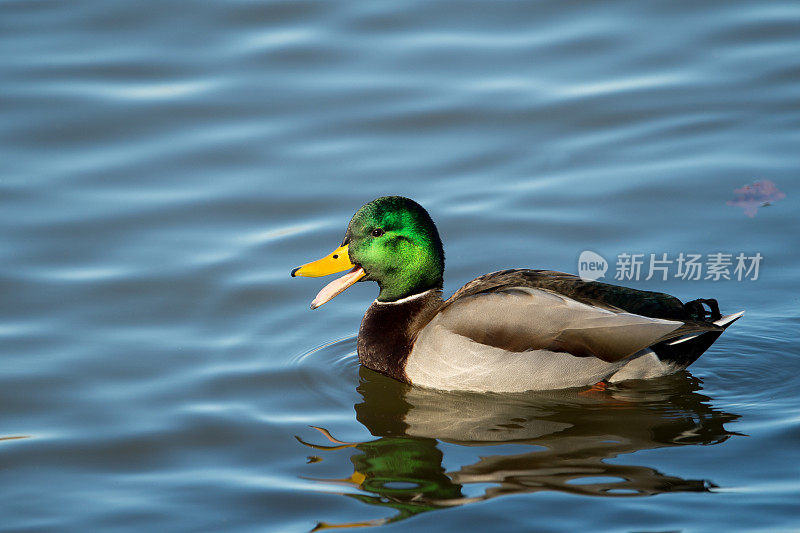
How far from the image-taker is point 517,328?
21.8 feet

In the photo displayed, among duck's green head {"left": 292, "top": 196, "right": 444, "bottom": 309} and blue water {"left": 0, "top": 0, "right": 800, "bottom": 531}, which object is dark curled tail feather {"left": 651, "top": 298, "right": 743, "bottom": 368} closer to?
blue water {"left": 0, "top": 0, "right": 800, "bottom": 531}

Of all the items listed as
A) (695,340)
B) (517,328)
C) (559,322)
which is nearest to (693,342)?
(695,340)

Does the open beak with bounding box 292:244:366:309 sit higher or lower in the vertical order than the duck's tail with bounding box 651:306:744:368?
higher

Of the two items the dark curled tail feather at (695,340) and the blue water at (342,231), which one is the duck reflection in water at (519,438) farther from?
the dark curled tail feather at (695,340)

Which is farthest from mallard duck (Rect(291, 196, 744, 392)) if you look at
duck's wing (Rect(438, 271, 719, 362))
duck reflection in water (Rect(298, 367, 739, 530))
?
duck reflection in water (Rect(298, 367, 739, 530))

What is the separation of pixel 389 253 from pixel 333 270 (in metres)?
0.37

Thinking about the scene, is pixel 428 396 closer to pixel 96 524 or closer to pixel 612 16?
pixel 96 524

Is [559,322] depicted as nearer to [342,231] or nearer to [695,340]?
[695,340]

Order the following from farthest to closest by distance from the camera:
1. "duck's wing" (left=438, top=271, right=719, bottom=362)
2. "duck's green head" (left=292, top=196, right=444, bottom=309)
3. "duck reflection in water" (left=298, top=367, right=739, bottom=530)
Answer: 1. "duck's green head" (left=292, top=196, right=444, bottom=309)
2. "duck's wing" (left=438, top=271, right=719, bottom=362)
3. "duck reflection in water" (left=298, top=367, right=739, bottom=530)

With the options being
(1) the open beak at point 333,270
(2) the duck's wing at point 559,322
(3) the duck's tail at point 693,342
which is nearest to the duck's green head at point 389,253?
(1) the open beak at point 333,270

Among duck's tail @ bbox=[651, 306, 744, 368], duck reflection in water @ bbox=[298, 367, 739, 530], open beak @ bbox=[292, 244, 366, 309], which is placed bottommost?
duck reflection in water @ bbox=[298, 367, 739, 530]

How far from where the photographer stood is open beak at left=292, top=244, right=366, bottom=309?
7.10 metres

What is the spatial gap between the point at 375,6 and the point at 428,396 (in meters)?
5.86

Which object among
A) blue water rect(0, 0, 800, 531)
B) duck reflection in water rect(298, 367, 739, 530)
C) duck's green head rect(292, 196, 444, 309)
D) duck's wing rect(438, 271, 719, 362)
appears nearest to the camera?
duck reflection in water rect(298, 367, 739, 530)
